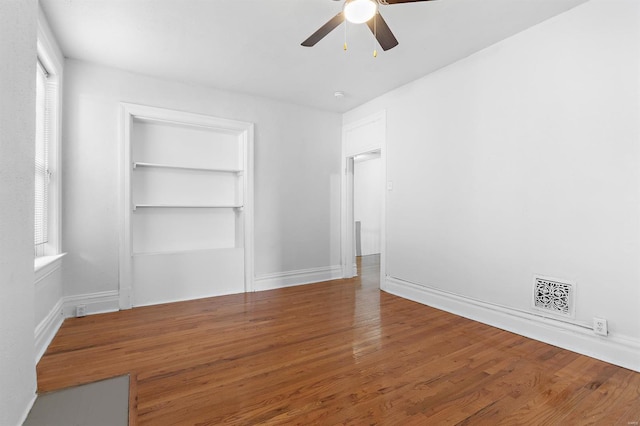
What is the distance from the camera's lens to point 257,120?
4.56m

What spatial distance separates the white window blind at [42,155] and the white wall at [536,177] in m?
3.97

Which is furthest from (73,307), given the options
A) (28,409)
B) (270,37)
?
(270,37)

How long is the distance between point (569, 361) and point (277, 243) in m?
3.51

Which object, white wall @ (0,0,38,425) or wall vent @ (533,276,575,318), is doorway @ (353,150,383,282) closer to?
wall vent @ (533,276,575,318)

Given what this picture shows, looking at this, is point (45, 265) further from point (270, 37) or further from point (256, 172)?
point (270, 37)

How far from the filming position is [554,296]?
2674 mm

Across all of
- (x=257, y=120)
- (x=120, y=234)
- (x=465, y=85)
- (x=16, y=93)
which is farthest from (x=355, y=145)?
(x=16, y=93)

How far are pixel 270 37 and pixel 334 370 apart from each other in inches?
116

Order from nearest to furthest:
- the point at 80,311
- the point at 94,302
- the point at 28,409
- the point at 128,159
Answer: the point at 28,409 → the point at 80,311 → the point at 94,302 → the point at 128,159

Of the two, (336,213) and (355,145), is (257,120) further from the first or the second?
(336,213)

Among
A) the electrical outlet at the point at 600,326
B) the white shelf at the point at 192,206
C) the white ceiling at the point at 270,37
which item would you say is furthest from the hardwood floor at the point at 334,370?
the white ceiling at the point at 270,37

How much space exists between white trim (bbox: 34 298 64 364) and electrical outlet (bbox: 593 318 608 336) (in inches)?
169

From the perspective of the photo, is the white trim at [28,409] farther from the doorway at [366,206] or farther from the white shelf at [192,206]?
the doorway at [366,206]

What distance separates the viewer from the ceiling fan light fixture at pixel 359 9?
193 centimetres
